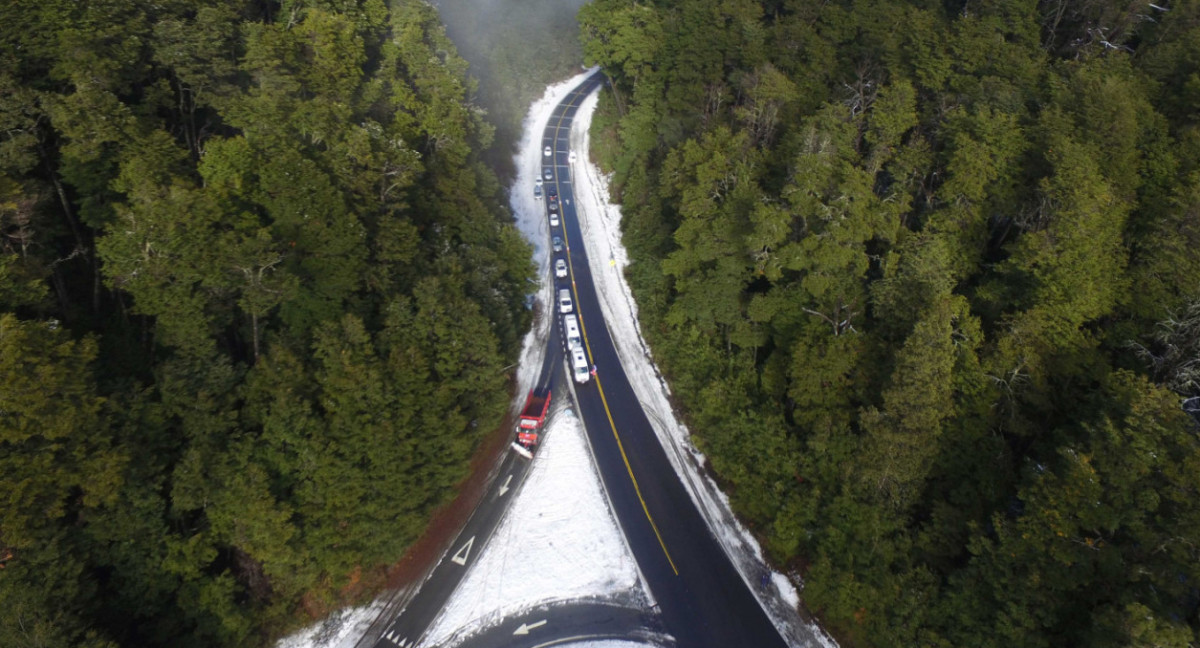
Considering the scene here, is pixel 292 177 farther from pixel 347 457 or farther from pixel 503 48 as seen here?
pixel 503 48

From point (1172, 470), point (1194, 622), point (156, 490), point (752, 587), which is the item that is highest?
point (1172, 470)

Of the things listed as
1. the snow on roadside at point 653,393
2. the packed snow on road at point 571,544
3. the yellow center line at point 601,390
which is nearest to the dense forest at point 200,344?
the packed snow on road at point 571,544

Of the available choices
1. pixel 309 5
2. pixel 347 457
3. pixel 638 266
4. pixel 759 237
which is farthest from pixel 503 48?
pixel 347 457

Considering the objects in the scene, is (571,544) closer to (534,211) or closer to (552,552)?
(552,552)

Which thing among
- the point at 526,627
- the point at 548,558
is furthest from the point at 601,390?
the point at 526,627

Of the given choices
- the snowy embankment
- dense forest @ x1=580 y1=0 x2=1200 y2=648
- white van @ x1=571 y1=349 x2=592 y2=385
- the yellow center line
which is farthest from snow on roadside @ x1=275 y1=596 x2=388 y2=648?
dense forest @ x1=580 y1=0 x2=1200 y2=648

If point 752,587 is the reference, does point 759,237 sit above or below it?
above

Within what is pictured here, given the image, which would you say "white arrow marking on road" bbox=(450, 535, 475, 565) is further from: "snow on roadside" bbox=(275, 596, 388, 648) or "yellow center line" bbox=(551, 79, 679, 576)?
"yellow center line" bbox=(551, 79, 679, 576)
